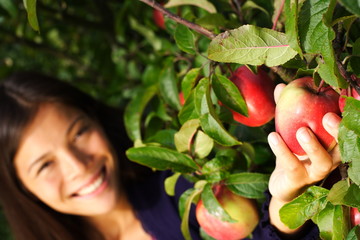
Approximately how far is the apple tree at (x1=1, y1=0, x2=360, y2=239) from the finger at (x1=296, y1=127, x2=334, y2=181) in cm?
3

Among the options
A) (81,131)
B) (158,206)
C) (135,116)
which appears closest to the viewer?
(135,116)

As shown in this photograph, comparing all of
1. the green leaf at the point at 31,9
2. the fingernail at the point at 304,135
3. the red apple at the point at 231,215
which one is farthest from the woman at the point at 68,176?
the green leaf at the point at 31,9

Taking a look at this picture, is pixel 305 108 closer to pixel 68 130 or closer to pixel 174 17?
pixel 174 17

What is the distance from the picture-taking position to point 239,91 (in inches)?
25.3

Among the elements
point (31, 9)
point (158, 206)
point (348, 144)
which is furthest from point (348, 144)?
point (158, 206)

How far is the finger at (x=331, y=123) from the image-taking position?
492mm

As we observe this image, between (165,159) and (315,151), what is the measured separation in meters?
0.33

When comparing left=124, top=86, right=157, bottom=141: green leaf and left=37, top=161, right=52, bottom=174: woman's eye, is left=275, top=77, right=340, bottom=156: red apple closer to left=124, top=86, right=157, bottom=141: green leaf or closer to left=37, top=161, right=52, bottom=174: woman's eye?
left=124, top=86, right=157, bottom=141: green leaf

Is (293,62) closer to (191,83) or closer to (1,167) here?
(191,83)

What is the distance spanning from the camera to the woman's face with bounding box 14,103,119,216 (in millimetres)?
1204

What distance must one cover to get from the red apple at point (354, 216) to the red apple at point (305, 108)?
98 mm

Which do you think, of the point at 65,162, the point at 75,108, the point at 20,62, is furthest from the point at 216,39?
the point at 20,62

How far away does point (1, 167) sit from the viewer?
52.6 inches

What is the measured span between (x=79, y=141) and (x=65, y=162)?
0.30ft
